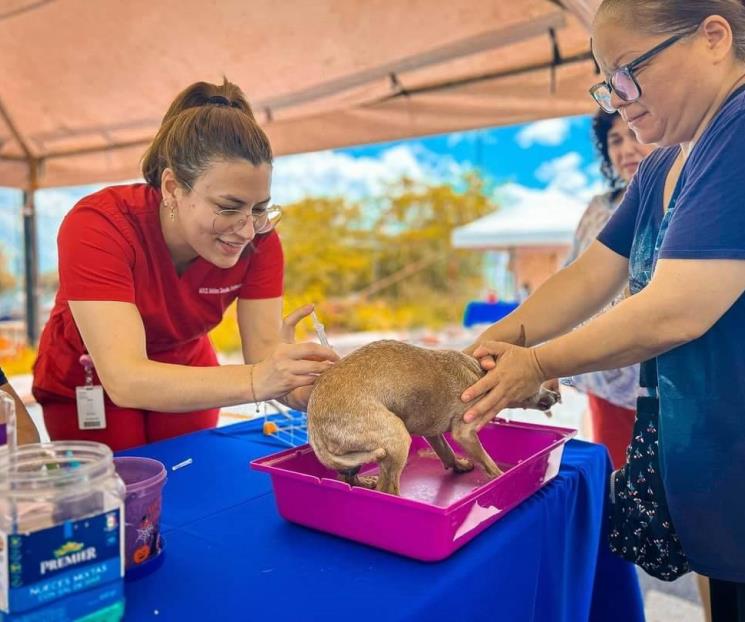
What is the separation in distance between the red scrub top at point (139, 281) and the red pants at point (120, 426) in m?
0.06

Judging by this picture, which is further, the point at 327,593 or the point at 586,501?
the point at 586,501

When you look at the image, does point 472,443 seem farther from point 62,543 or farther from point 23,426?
point 23,426

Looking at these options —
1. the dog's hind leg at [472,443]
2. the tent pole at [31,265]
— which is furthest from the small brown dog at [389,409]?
the tent pole at [31,265]

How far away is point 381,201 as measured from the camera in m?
14.2

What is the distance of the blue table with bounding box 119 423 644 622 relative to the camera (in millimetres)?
1032

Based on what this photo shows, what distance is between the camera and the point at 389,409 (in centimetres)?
142

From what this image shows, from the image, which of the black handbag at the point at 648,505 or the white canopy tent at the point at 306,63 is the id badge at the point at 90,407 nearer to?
the black handbag at the point at 648,505

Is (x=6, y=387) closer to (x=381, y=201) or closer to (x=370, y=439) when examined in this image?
(x=370, y=439)

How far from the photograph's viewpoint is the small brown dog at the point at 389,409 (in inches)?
53.5

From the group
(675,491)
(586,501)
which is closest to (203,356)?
(586,501)

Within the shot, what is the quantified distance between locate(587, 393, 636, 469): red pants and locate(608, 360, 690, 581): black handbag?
4.11ft

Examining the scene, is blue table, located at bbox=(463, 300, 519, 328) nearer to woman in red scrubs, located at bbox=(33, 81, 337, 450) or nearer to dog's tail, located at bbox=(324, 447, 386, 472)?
woman in red scrubs, located at bbox=(33, 81, 337, 450)

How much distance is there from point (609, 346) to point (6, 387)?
5.45 ft

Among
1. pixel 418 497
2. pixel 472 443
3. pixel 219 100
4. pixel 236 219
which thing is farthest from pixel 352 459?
pixel 219 100
